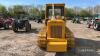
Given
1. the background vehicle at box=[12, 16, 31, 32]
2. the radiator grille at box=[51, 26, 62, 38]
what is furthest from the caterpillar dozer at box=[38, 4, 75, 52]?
the background vehicle at box=[12, 16, 31, 32]

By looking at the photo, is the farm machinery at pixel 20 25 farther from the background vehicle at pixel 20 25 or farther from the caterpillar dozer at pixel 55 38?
the caterpillar dozer at pixel 55 38

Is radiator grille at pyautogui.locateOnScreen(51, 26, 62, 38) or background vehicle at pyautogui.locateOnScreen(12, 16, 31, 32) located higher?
radiator grille at pyautogui.locateOnScreen(51, 26, 62, 38)

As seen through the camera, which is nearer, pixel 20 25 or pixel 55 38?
pixel 55 38

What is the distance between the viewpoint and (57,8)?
1527 cm

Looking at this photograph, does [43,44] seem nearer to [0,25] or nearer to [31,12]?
[0,25]

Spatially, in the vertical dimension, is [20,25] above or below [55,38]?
below

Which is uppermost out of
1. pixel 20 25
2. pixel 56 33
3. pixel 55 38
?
pixel 56 33

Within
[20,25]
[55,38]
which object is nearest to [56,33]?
→ [55,38]

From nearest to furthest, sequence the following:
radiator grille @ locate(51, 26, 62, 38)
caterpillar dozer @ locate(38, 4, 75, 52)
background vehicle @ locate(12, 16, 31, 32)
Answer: caterpillar dozer @ locate(38, 4, 75, 52), radiator grille @ locate(51, 26, 62, 38), background vehicle @ locate(12, 16, 31, 32)

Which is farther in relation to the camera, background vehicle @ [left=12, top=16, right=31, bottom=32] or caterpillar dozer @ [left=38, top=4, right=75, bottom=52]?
background vehicle @ [left=12, top=16, right=31, bottom=32]

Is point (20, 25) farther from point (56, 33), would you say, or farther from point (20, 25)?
point (56, 33)

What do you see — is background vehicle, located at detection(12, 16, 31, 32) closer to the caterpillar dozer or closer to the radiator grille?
the caterpillar dozer

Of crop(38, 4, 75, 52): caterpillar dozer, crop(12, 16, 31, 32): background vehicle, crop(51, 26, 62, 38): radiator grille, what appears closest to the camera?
crop(38, 4, 75, 52): caterpillar dozer

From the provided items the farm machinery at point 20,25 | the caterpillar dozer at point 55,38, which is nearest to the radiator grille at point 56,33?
the caterpillar dozer at point 55,38
